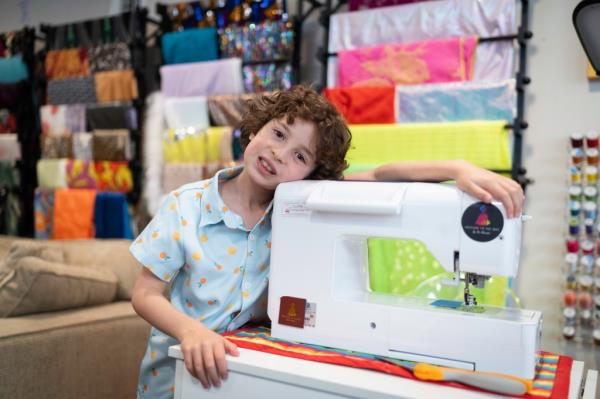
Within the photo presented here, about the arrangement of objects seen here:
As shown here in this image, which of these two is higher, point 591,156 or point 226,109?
point 226,109

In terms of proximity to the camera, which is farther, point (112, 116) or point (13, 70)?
point (13, 70)

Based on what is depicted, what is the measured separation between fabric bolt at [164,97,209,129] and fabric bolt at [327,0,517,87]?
805 mm

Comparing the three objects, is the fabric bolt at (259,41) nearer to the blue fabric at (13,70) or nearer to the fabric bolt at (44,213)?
the fabric bolt at (44,213)

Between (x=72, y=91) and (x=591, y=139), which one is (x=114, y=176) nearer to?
(x=72, y=91)

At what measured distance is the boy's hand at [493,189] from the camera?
3.33ft

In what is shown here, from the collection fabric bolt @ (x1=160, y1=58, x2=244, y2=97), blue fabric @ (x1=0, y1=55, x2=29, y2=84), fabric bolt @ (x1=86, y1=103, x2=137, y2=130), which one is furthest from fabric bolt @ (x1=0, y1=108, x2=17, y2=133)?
fabric bolt @ (x1=160, y1=58, x2=244, y2=97)

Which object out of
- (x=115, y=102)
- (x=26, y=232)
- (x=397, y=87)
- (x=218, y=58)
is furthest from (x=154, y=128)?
(x=397, y=87)

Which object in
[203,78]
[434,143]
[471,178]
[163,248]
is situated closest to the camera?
[471,178]

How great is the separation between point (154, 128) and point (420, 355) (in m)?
2.92

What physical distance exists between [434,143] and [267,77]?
106 centimetres

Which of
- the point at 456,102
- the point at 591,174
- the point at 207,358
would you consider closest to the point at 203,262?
the point at 207,358

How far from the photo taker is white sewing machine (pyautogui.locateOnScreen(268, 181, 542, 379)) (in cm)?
102

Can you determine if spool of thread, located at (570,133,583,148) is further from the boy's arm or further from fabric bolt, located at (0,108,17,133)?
fabric bolt, located at (0,108,17,133)

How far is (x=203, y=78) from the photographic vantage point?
339 centimetres
